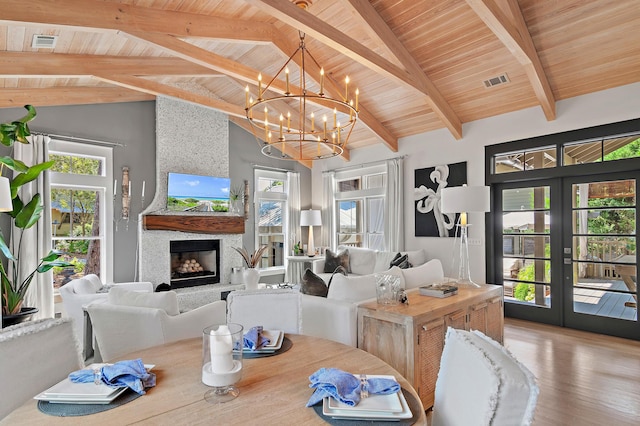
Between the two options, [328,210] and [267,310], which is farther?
[328,210]

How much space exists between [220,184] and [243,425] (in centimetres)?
569

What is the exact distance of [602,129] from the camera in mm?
4379

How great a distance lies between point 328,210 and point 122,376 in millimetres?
6637

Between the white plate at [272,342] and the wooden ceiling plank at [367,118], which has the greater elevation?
the wooden ceiling plank at [367,118]

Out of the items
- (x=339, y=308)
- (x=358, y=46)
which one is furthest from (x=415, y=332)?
(x=358, y=46)

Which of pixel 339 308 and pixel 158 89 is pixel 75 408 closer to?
pixel 339 308

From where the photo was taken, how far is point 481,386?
932 millimetres

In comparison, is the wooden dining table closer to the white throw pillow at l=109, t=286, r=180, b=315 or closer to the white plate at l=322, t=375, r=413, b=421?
the white plate at l=322, t=375, r=413, b=421

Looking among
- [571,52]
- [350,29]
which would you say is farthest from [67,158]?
[571,52]

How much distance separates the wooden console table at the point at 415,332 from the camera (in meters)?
2.48

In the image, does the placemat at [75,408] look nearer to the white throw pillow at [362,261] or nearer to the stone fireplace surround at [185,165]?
the stone fireplace surround at [185,165]

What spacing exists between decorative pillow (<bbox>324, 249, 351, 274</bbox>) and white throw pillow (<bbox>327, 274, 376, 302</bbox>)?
11.3 ft

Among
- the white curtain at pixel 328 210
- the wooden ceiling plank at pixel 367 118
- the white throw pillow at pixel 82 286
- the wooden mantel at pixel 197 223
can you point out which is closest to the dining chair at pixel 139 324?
the white throw pillow at pixel 82 286

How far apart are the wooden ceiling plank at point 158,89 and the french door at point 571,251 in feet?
14.9
